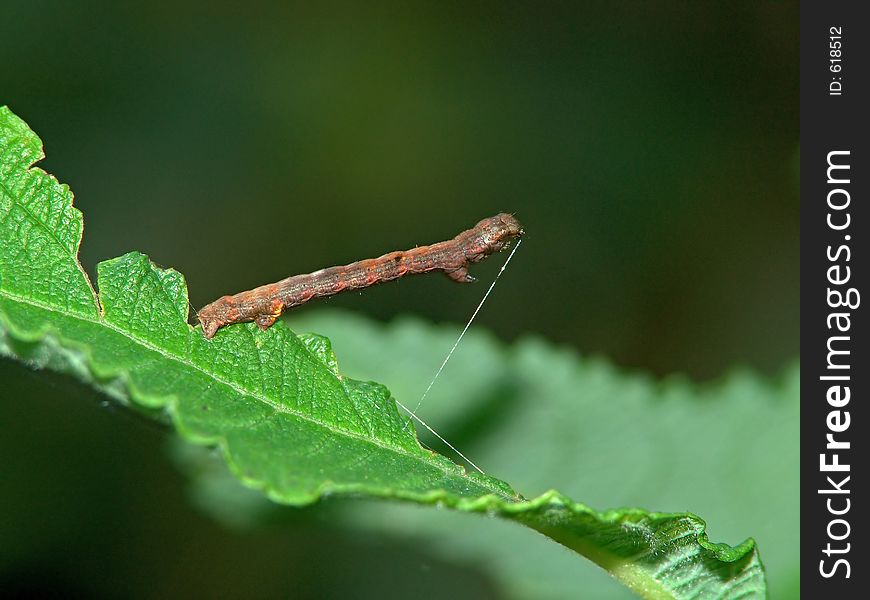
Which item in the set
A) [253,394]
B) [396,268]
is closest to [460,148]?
[396,268]

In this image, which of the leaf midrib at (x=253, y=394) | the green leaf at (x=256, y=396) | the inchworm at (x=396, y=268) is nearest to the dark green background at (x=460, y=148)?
the inchworm at (x=396, y=268)

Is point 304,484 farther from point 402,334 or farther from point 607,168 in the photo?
point 607,168

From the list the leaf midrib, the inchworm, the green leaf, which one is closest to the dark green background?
the inchworm

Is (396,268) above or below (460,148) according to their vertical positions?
below

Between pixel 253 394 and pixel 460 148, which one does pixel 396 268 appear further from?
pixel 460 148

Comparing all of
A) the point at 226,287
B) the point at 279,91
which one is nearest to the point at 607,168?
the point at 279,91

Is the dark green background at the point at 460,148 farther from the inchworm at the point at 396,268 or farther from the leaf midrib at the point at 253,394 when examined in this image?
the leaf midrib at the point at 253,394
